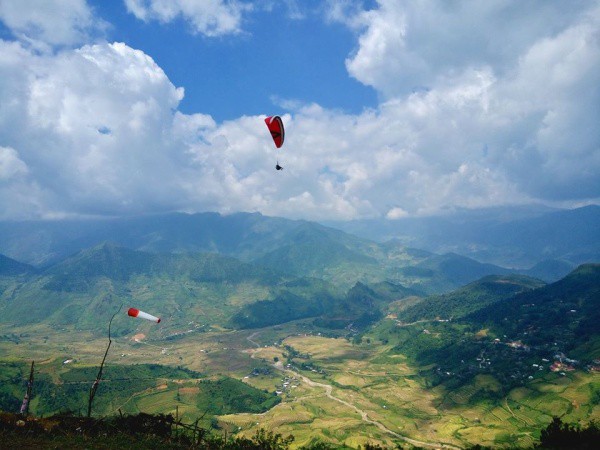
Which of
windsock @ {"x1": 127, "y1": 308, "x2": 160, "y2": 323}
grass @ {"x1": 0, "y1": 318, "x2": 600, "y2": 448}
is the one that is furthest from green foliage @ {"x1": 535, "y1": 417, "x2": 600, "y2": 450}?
grass @ {"x1": 0, "y1": 318, "x2": 600, "y2": 448}

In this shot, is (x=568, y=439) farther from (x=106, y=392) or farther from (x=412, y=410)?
(x=106, y=392)

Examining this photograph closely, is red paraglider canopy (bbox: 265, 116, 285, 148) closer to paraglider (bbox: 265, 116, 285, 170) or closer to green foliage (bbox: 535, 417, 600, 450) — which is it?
paraglider (bbox: 265, 116, 285, 170)

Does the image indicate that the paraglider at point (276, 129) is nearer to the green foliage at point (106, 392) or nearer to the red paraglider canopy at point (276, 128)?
the red paraglider canopy at point (276, 128)

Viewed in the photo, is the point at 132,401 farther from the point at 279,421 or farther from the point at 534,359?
the point at 534,359

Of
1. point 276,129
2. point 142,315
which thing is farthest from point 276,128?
point 142,315

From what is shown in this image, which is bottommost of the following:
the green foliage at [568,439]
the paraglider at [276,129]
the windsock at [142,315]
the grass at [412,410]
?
the grass at [412,410]

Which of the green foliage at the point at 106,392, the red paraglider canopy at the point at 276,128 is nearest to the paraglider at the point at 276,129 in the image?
the red paraglider canopy at the point at 276,128

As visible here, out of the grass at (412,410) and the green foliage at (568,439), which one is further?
the grass at (412,410)

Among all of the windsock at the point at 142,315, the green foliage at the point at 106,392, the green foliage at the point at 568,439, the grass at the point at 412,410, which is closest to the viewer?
the windsock at the point at 142,315

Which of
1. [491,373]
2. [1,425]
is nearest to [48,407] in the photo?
[1,425]
